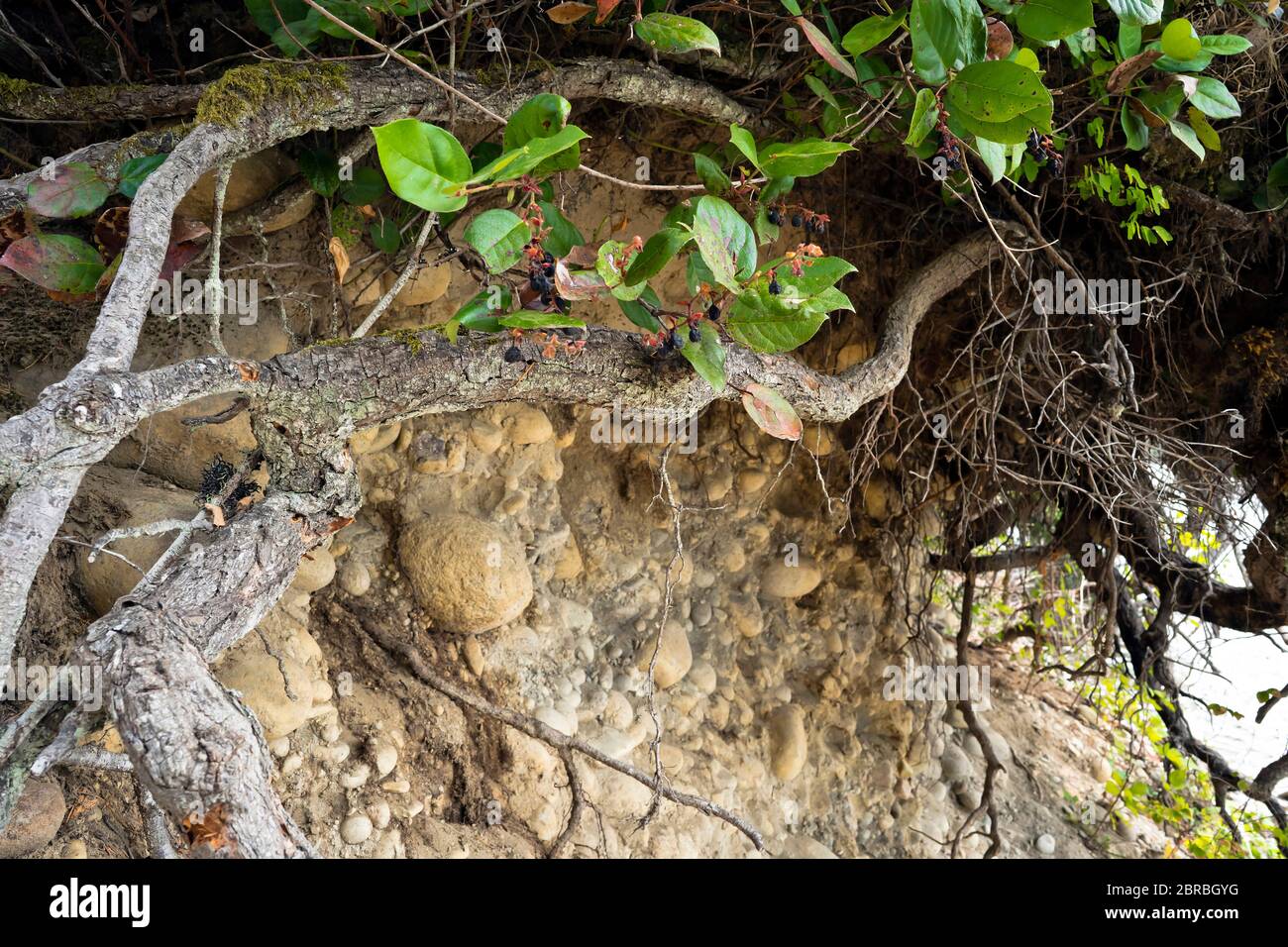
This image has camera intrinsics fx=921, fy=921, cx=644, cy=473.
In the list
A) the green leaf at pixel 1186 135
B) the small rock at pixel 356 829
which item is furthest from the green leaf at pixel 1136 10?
the small rock at pixel 356 829

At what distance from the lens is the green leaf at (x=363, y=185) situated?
1.81m

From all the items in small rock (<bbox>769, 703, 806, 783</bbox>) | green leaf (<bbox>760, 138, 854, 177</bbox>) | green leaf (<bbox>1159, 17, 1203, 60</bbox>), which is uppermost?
green leaf (<bbox>1159, 17, 1203, 60</bbox>)

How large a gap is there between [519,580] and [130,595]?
0.99 m

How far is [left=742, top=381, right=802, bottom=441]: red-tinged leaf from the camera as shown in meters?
1.57

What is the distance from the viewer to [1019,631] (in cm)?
341

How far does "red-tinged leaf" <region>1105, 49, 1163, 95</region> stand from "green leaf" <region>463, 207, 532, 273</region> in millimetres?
1268

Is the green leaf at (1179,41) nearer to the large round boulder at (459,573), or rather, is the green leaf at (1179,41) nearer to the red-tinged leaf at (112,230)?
the large round boulder at (459,573)

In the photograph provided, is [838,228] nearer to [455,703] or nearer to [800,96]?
[800,96]

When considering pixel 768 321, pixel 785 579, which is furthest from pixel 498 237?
pixel 785 579

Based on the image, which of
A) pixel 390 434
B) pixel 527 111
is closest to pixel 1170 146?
pixel 527 111

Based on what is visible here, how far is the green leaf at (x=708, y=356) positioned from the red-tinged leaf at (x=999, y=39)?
700 millimetres

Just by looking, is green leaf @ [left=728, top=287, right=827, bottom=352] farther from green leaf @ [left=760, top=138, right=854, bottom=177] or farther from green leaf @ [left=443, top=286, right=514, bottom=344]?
green leaf @ [left=443, top=286, right=514, bottom=344]

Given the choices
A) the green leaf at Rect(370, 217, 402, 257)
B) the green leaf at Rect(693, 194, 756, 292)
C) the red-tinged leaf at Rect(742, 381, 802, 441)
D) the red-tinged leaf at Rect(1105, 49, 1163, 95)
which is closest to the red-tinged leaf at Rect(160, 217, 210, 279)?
the green leaf at Rect(370, 217, 402, 257)

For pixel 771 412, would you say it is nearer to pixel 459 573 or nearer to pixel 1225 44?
pixel 459 573
